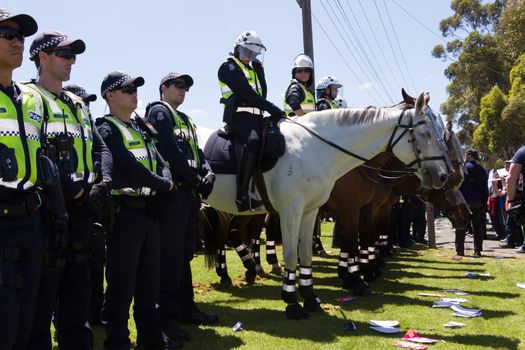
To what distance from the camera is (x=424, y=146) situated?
6.92 meters

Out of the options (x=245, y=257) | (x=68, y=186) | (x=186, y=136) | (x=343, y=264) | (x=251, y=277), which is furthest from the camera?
(x=245, y=257)

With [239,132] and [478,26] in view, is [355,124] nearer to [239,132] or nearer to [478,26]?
[239,132]

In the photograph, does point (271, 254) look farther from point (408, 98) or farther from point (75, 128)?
point (75, 128)

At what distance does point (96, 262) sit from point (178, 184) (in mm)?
1809

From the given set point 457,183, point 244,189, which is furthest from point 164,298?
point 457,183

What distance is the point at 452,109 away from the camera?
44.2 m

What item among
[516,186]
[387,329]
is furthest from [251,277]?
[516,186]

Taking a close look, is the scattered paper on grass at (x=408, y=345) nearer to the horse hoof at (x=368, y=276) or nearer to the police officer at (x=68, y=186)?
the police officer at (x=68, y=186)

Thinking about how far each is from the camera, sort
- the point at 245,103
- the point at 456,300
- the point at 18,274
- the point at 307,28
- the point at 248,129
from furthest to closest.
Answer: the point at 307,28, the point at 456,300, the point at 245,103, the point at 248,129, the point at 18,274

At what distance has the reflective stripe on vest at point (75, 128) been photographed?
11.9ft

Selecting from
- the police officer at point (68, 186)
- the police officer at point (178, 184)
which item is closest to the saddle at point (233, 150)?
the police officer at point (178, 184)

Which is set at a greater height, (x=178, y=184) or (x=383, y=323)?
(x=178, y=184)

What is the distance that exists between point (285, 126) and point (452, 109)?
40.3 meters

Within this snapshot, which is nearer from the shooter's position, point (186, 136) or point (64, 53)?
point (64, 53)
